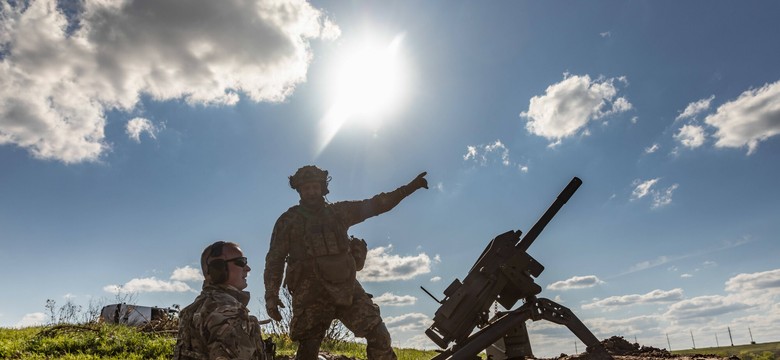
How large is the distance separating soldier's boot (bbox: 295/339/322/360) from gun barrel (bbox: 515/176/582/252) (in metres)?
3.11

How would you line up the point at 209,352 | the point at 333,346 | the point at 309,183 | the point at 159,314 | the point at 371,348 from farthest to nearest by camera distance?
the point at 159,314
the point at 333,346
the point at 309,183
the point at 371,348
the point at 209,352

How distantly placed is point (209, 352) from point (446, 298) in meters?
4.09

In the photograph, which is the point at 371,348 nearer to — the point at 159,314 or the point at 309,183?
the point at 309,183

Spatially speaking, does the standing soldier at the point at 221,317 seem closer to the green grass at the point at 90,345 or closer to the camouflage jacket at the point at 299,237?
the camouflage jacket at the point at 299,237

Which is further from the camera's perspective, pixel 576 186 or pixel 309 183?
pixel 576 186

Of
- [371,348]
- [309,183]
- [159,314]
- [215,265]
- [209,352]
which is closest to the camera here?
[209,352]

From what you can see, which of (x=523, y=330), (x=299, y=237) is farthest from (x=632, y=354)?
(x=299, y=237)

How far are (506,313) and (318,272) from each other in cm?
273

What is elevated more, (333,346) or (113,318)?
(113,318)

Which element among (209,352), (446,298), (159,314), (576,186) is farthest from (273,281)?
(159,314)

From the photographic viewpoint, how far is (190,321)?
3316 mm

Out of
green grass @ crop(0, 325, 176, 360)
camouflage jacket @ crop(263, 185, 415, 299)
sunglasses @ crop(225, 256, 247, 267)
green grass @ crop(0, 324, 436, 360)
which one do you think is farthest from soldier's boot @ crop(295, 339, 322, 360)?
green grass @ crop(0, 325, 176, 360)

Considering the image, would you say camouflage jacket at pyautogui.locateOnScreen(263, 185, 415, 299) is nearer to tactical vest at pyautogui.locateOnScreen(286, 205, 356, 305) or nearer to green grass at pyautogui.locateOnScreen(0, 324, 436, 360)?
tactical vest at pyautogui.locateOnScreen(286, 205, 356, 305)

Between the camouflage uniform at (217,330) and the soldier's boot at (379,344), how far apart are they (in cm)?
249
